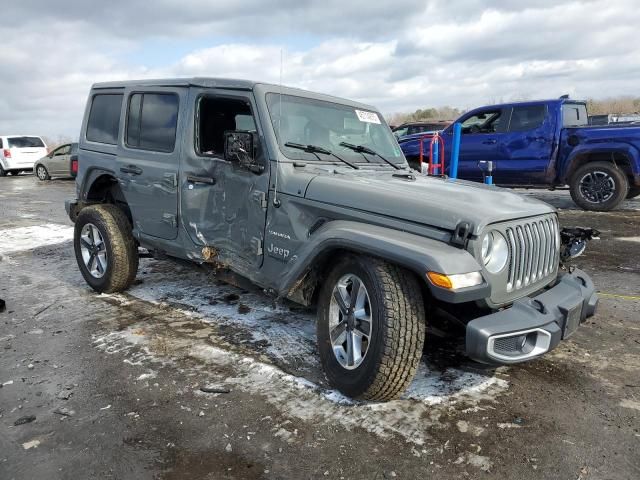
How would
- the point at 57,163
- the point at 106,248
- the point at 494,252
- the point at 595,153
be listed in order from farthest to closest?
the point at 57,163, the point at 595,153, the point at 106,248, the point at 494,252

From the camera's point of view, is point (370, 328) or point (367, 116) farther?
point (367, 116)

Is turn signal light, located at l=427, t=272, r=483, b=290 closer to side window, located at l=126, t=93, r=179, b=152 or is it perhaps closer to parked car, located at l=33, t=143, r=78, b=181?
Answer: side window, located at l=126, t=93, r=179, b=152

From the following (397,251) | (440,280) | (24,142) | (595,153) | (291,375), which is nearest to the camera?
(440,280)

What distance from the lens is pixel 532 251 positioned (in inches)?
120

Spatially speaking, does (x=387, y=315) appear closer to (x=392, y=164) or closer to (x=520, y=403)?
(x=520, y=403)

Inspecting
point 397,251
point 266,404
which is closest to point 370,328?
point 397,251

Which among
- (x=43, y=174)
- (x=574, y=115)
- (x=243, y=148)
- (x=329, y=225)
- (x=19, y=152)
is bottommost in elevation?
(x=43, y=174)

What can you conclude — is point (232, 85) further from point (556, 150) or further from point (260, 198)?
point (556, 150)

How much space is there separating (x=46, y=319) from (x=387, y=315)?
330 cm

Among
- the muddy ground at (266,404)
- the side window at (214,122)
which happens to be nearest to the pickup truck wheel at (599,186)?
the muddy ground at (266,404)

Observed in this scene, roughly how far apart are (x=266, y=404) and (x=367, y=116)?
2568 millimetres

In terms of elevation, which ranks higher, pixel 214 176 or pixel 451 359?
pixel 214 176

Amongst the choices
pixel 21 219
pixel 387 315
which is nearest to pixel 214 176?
pixel 387 315

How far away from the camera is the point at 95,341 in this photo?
4.00 metres
